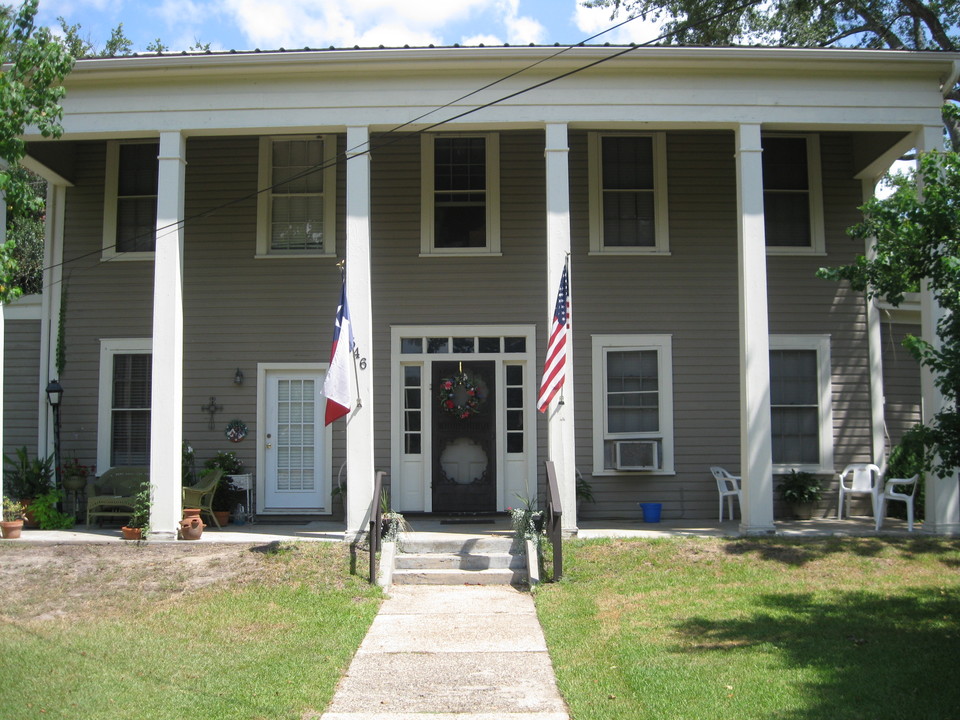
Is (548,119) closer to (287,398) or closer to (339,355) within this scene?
(339,355)

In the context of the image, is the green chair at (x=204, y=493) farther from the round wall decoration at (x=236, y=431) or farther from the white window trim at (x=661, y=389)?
the white window trim at (x=661, y=389)

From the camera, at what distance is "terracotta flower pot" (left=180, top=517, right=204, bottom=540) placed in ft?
33.9

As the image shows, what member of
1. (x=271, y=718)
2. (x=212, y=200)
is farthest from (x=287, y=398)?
(x=271, y=718)

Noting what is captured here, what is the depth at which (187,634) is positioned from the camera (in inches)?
296

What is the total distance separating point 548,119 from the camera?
35.1 feet

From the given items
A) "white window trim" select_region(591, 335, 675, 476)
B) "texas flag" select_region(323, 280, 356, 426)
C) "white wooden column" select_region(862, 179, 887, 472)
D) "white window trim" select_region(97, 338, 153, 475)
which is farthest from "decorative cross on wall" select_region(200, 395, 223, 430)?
"white wooden column" select_region(862, 179, 887, 472)

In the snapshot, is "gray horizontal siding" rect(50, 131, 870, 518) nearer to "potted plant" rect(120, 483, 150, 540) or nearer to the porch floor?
the porch floor

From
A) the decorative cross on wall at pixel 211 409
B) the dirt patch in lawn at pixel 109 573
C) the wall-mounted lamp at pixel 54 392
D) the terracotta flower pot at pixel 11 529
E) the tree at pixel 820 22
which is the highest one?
the tree at pixel 820 22

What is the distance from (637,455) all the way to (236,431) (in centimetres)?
537

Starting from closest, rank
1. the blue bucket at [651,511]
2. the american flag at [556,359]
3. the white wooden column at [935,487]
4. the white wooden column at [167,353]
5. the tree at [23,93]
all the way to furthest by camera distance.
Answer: the tree at [23,93] → the american flag at [556,359] → the white wooden column at [167,353] → the white wooden column at [935,487] → the blue bucket at [651,511]

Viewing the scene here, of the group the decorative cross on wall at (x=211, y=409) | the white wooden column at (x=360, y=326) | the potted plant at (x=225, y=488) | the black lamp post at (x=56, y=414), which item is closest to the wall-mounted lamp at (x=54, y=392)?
the black lamp post at (x=56, y=414)

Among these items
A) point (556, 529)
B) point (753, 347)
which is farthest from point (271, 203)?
point (753, 347)

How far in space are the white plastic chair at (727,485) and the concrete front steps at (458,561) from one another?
3.49 metres

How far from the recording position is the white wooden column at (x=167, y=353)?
10312 millimetres
